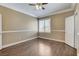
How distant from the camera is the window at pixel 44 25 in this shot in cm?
685

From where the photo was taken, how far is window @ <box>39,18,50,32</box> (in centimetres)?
685

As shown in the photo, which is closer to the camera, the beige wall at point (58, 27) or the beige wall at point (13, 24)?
the beige wall at point (13, 24)

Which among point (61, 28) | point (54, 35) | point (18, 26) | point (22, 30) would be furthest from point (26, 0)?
point (54, 35)

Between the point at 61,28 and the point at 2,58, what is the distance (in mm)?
5371

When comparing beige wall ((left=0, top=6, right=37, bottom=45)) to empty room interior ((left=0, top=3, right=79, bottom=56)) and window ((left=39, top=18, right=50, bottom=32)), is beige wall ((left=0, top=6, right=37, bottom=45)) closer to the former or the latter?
empty room interior ((left=0, top=3, right=79, bottom=56))

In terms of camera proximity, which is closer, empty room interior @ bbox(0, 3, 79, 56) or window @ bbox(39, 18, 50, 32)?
empty room interior @ bbox(0, 3, 79, 56)

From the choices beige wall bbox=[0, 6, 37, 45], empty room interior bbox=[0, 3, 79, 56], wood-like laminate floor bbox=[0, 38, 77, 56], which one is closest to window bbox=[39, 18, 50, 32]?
empty room interior bbox=[0, 3, 79, 56]

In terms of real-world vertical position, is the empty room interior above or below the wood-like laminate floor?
above

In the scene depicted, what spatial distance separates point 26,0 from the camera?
63 cm

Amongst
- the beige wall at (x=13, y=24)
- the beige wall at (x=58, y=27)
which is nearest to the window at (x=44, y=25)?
the beige wall at (x=58, y=27)

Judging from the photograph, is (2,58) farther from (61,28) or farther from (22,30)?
(61,28)

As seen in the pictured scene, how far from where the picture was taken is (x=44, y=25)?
735 centimetres

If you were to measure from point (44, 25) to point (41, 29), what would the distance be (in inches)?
21.4

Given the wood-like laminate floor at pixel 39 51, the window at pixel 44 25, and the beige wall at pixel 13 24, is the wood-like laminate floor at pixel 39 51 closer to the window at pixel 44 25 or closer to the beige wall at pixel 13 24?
the beige wall at pixel 13 24
